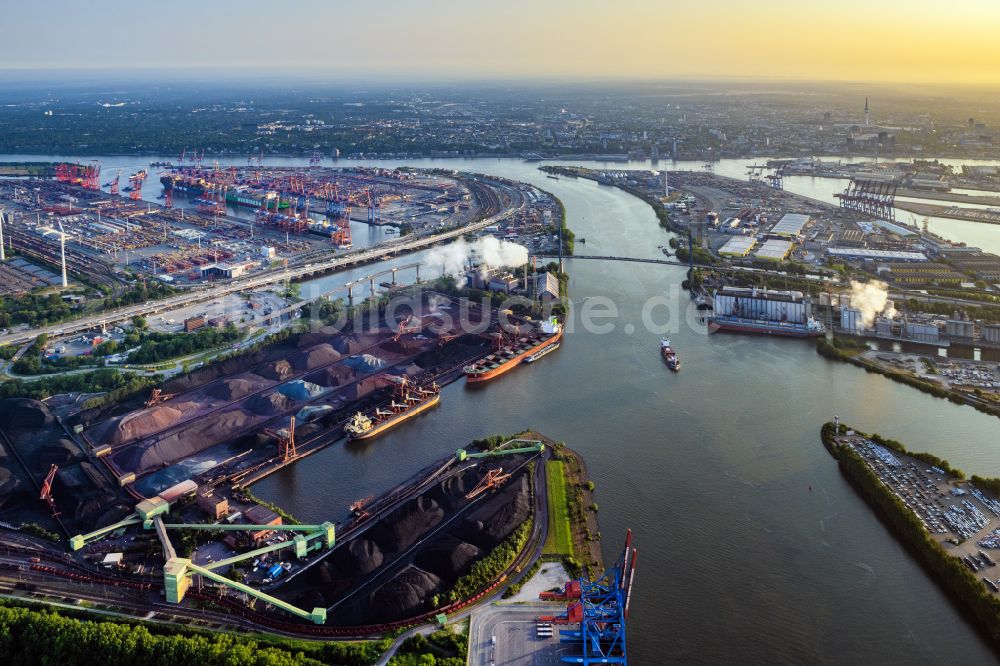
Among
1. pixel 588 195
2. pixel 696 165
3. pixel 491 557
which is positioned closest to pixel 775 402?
pixel 491 557

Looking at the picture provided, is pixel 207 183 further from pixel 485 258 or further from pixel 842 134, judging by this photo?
pixel 842 134

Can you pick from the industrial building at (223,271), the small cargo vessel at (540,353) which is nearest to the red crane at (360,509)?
the small cargo vessel at (540,353)

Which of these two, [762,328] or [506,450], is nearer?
[506,450]

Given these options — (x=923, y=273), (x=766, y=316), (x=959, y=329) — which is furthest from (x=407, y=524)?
(x=923, y=273)

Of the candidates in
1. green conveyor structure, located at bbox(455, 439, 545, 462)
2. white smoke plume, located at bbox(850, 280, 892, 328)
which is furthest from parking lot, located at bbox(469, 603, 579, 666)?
white smoke plume, located at bbox(850, 280, 892, 328)

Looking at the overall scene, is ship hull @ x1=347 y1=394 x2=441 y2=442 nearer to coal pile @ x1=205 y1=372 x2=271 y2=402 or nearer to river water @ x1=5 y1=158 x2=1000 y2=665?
river water @ x1=5 y1=158 x2=1000 y2=665

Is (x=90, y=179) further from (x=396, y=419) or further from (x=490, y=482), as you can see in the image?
(x=490, y=482)
